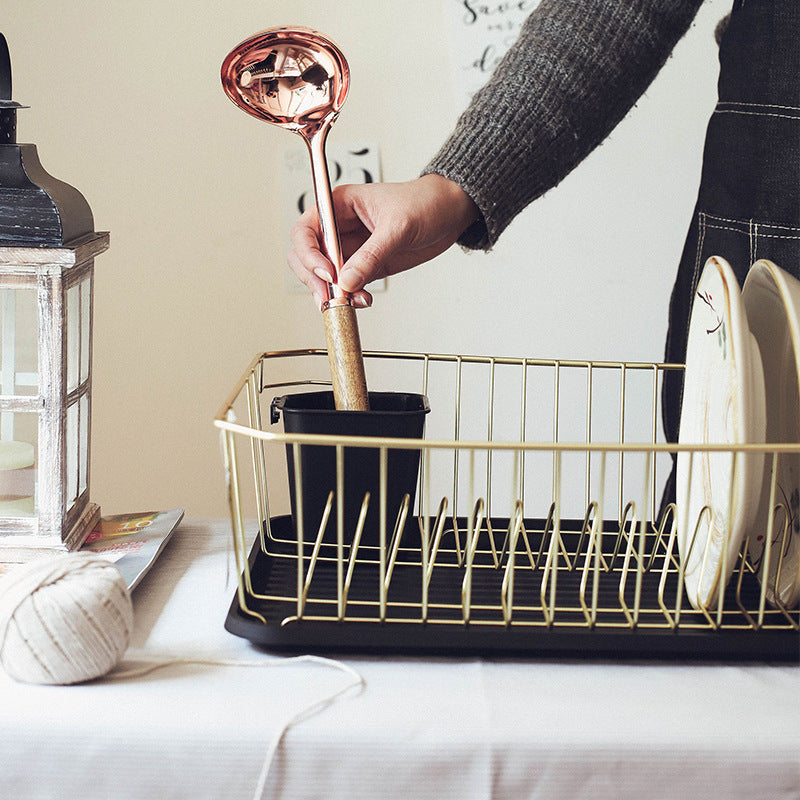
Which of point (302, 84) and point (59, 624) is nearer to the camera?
point (59, 624)

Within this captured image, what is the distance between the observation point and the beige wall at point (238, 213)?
1.56m

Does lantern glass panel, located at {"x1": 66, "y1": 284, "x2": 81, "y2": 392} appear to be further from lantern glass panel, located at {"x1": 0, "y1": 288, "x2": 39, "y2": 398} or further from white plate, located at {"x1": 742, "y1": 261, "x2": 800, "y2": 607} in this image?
white plate, located at {"x1": 742, "y1": 261, "x2": 800, "y2": 607}

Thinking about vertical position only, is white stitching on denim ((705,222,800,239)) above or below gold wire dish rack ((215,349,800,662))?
above

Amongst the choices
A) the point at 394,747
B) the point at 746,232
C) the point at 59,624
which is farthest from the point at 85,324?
the point at 746,232

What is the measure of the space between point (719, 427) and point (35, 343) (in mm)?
473

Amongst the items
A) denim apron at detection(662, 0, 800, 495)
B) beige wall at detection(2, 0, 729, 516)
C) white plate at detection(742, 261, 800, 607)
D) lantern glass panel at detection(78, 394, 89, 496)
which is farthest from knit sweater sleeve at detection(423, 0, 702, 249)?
beige wall at detection(2, 0, 729, 516)

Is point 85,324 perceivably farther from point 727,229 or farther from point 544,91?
point 727,229

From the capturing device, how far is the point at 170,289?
1.63 metres

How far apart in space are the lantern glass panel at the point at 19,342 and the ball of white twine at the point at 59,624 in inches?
9.0

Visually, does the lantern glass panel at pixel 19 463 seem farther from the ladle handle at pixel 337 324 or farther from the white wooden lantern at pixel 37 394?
the ladle handle at pixel 337 324

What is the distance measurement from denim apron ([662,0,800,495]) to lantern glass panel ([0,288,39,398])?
0.62 meters

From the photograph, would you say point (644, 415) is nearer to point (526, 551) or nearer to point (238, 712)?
point (526, 551)

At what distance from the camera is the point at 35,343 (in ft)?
2.13

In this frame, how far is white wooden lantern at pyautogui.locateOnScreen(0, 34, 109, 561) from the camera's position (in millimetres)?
625
